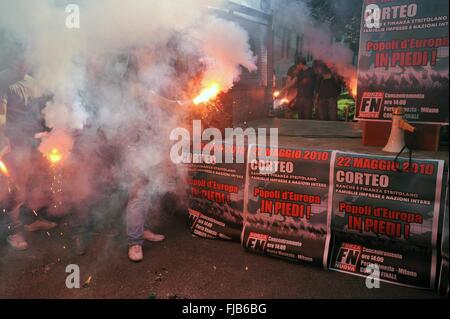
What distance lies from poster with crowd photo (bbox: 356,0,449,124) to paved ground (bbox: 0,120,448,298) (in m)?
0.50

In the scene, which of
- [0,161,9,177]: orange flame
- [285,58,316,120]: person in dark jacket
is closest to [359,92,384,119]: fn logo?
[285,58,316,120]: person in dark jacket

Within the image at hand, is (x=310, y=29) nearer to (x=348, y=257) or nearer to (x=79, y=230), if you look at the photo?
(x=348, y=257)

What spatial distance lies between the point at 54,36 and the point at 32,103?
89cm

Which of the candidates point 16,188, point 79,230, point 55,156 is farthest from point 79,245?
point 55,156

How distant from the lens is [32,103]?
4.39m

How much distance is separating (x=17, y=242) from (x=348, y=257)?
11.7ft

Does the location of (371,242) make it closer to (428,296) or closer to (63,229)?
(428,296)

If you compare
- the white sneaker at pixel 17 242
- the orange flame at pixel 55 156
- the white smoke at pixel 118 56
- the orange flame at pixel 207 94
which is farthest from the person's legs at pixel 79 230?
the orange flame at pixel 207 94

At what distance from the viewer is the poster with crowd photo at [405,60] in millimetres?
3375

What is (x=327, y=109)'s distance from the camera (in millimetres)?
7281

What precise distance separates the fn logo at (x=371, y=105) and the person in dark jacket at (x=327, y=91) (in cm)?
323

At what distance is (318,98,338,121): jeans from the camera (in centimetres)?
710

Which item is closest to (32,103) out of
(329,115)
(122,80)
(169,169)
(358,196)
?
(122,80)

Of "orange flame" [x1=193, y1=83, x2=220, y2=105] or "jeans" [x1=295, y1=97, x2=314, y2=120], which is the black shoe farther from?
"jeans" [x1=295, y1=97, x2=314, y2=120]
